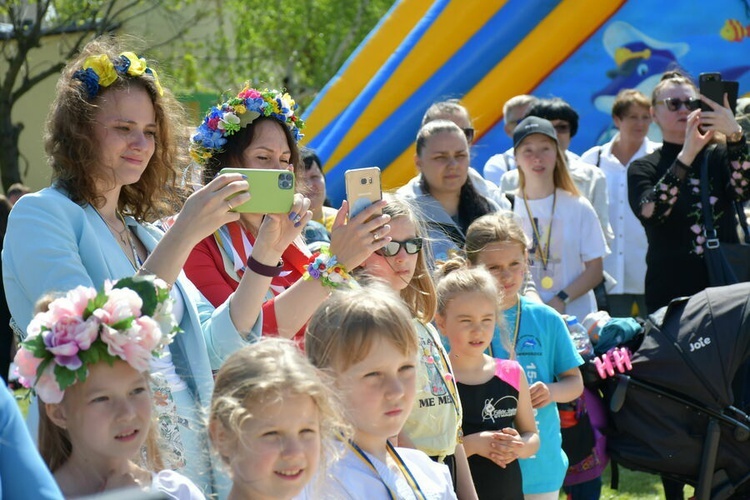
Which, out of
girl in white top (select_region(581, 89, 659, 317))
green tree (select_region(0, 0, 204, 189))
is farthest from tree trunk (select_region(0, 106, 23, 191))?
girl in white top (select_region(581, 89, 659, 317))

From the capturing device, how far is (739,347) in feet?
15.3

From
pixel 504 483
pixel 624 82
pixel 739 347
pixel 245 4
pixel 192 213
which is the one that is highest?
pixel 245 4

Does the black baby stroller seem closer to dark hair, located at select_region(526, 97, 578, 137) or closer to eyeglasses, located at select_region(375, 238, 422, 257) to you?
eyeglasses, located at select_region(375, 238, 422, 257)

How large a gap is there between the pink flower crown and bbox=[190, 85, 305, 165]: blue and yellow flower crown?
145cm

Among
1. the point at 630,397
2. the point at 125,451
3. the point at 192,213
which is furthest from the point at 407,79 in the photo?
the point at 125,451

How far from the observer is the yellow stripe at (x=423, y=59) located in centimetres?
852

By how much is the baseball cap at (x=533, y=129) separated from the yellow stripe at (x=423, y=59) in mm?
2676

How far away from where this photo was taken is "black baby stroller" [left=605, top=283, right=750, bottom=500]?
15.3 feet

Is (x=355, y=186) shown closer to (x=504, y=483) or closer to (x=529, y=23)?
(x=504, y=483)

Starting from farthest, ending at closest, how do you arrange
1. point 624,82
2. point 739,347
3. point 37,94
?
point 37,94, point 624,82, point 739,347

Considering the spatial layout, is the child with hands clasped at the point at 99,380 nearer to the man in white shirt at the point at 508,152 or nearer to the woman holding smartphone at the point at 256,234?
the woman holding smartphone at the point at 256,234

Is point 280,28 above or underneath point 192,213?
above

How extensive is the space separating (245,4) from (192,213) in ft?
59.2

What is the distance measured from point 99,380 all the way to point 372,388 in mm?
771
